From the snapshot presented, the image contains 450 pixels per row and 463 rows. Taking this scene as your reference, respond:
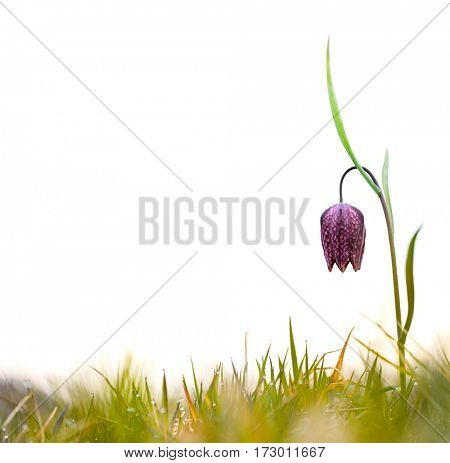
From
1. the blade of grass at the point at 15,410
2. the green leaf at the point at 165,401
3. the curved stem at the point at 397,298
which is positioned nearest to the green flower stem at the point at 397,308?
the curved stem at the point at 397,298

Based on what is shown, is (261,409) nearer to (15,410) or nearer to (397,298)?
(397,298)

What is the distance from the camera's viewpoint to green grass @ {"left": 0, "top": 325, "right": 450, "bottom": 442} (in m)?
1.44

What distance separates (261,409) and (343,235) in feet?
1.34

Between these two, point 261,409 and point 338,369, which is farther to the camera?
point 338,369

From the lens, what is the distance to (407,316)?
1495mm

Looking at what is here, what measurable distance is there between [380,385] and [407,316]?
15 centimetres

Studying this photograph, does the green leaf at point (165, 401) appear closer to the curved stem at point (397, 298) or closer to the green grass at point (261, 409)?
the green grass at point (261, 409)

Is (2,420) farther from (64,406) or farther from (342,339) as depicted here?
(342,339)

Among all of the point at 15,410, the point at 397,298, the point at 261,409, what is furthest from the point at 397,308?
the point at 15,410

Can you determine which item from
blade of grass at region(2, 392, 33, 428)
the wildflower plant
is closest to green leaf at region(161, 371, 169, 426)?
blade of grass at region(2, 392, 33, 428)

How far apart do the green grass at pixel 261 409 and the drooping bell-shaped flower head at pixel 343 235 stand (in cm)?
19

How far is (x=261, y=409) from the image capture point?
1441 mm

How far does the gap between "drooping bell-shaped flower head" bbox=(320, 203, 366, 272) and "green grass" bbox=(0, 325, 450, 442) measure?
0.63ft
